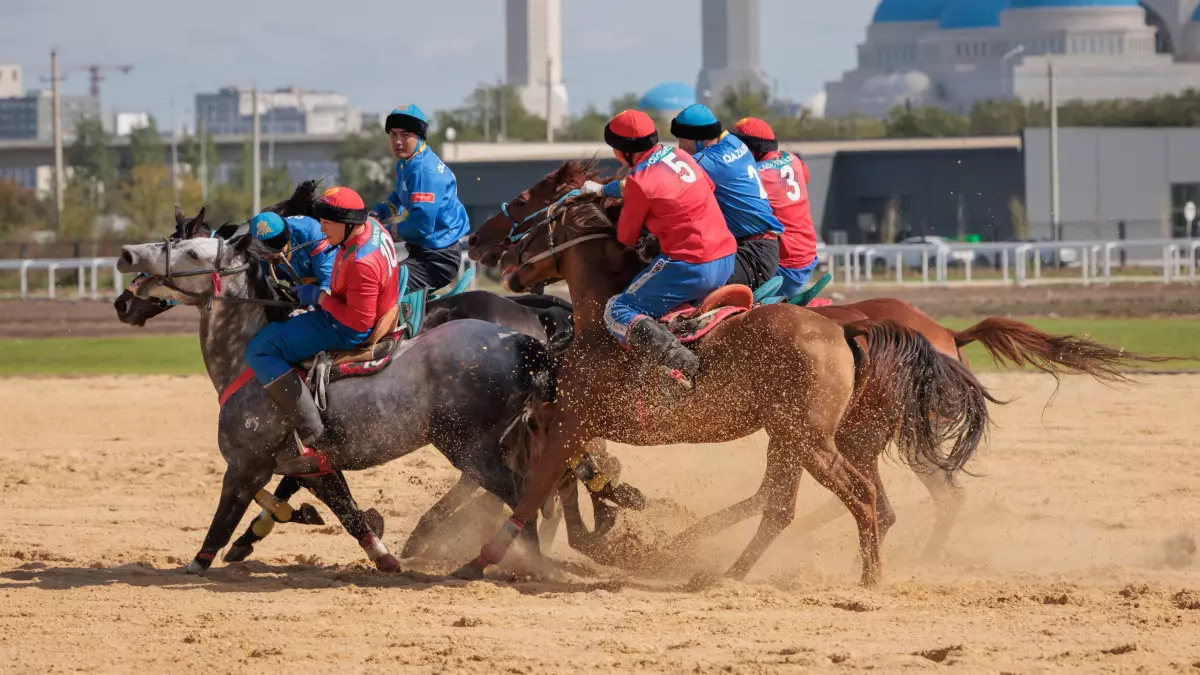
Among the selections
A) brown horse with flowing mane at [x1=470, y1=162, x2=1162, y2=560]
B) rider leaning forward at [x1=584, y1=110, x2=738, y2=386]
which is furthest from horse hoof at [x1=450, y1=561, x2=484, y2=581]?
rider leaning forward at [x1=584, y1=110, x2=738, y2=386]

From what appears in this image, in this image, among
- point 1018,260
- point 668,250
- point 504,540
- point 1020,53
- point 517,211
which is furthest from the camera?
point 1020,53

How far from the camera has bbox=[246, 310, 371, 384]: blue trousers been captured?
8523 millimetres

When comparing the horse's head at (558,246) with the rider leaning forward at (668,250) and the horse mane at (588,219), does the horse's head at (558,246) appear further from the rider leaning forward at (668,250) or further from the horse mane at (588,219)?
the rider leaning forward at (668,250)

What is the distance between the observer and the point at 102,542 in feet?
32.7

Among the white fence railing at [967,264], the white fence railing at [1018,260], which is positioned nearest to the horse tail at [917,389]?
the white fence railing at [1018,260]

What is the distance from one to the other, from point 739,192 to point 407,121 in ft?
6.50

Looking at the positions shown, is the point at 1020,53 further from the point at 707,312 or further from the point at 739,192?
the point at 707,312

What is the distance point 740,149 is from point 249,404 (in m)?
2.95

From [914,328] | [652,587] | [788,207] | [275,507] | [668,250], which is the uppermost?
[788,207]

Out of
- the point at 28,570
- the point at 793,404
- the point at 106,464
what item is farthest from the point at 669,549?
the point at 106,464

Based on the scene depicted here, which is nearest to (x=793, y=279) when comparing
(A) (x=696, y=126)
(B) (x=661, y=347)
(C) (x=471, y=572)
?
(A) (x=696, y=126)

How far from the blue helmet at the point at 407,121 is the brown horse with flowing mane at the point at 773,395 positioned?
4.15 ft

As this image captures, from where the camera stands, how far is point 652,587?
854 centimetres

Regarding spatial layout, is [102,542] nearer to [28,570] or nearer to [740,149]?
[28,570]
